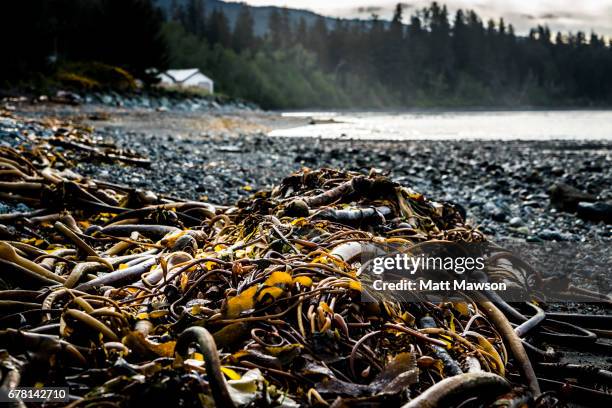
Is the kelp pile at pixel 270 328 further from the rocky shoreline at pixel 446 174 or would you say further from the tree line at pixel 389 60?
the tree line at pixel 389 60

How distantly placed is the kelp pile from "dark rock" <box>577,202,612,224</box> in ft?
14.5

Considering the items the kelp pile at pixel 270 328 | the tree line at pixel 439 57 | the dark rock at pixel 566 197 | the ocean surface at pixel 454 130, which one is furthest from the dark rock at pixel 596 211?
the tree line at pixel 439 57

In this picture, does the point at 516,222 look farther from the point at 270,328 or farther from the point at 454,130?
the point at 454,130

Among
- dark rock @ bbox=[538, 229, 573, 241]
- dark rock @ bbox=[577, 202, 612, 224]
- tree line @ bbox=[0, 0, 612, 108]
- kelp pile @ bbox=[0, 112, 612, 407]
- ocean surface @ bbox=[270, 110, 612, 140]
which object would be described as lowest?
dark rock @ bbox=[538, 229, 573, 241]

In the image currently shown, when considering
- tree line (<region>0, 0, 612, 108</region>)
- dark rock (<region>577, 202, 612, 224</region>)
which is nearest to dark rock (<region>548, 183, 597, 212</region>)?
dark rock (<region>577, 202, 612, 224</region>)

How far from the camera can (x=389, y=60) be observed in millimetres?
104125

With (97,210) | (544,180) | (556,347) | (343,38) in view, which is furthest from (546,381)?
(343,38)

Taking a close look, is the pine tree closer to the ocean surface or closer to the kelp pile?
the ocean surface

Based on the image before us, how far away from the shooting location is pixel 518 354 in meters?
2.33

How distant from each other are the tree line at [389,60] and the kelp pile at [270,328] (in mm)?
55968

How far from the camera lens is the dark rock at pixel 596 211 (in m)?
6.98

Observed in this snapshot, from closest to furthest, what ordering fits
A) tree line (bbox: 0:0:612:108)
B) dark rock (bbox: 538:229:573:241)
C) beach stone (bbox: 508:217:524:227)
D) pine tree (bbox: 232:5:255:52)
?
dark rock (bbox: 538:229:573:241)
beach stone (bbox: 508:217:524:227)
tree line (bbox: 0:0:612:108)
pine tree (bbox: 232:5:255:52)

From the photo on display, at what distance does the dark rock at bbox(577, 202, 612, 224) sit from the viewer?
698 centimetres

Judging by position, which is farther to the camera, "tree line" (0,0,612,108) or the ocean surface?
"tree line" (0,0,612,108)
